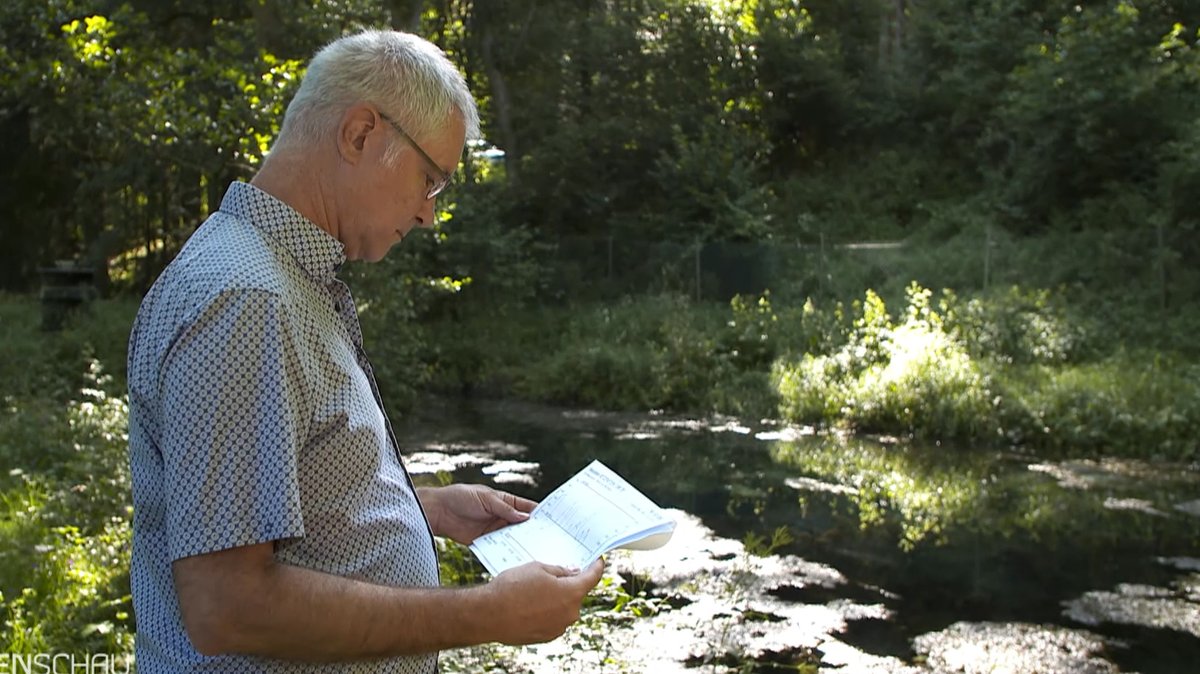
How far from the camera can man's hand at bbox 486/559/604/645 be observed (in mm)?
1639

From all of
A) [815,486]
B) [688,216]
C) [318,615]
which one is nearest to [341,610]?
[318,615]

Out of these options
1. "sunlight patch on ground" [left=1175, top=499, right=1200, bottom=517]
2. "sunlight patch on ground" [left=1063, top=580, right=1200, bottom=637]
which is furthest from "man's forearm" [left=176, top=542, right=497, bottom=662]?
"sunlight patch on ground" [left=1175, top=499, right=1200, bottom=517]

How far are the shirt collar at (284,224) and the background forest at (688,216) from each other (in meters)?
3.18

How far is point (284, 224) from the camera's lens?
165 centimetres

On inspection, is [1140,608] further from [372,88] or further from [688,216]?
[688,216]

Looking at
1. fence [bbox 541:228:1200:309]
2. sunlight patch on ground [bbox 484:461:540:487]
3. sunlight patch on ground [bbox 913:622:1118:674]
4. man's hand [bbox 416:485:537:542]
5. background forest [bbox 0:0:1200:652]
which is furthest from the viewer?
fence [bbox 541:228:1200:309]

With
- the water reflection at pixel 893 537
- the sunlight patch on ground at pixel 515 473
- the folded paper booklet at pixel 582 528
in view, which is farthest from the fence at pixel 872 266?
the folded paper booklet at pixel 582 528

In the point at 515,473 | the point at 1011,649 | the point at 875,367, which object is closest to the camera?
the point at 1011,649

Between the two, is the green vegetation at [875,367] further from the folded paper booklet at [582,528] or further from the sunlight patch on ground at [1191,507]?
the folded paper booklet at [582,528]

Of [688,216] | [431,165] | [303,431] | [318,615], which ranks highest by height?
[431,165]

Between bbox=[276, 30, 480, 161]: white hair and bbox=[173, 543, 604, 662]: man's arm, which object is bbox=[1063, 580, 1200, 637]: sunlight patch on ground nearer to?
bbox=[173, 543, 604, 662]: man's arm

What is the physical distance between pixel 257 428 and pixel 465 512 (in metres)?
0.83

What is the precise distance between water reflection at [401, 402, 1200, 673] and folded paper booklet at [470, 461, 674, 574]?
2798mm

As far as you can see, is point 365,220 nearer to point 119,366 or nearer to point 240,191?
point 240,191
